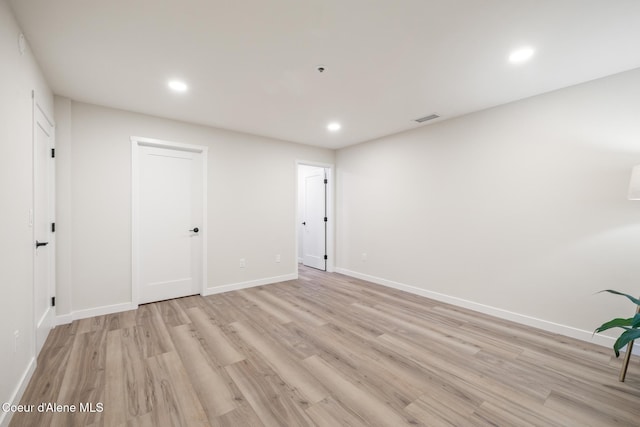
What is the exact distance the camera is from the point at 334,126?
412cm

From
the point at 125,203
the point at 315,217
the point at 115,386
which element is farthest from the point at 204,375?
the point at 315,217

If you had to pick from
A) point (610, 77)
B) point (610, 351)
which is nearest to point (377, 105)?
point (610, 77)

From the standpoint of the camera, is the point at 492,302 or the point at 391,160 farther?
the point at 391,160

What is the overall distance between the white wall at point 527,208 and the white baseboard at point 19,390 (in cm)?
424

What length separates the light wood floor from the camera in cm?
168

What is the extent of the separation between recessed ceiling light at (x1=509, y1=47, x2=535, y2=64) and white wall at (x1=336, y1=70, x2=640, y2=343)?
3.14ft

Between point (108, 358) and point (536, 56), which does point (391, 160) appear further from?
point (108, 358)

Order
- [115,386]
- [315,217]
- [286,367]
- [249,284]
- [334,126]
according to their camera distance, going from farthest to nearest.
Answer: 1. [315,217]
2. [249,284]
3. [334,126]
4. [286,367]
5. [115,386]

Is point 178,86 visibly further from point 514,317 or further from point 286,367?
point 514,317

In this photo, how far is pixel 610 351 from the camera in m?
2.48

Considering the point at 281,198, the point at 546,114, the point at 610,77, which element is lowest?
the point at 281,198

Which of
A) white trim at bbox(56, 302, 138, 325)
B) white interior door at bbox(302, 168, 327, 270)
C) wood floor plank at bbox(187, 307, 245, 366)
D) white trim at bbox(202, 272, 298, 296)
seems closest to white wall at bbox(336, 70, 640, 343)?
white interior door at bbox(302, 168, 327, 270)

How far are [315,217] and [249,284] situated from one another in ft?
7.13

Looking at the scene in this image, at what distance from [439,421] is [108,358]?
2658 millimetres
